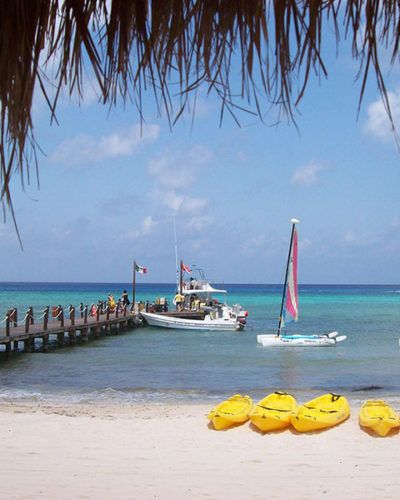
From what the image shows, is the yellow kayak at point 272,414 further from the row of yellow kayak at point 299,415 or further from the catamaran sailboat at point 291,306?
the catamaran sailboat at point 291,306

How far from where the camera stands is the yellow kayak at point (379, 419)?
9977 millimetres

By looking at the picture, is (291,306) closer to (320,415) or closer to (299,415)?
(320,415)

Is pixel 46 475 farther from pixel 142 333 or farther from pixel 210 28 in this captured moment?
pixel 142 333

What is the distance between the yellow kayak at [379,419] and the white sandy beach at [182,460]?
6.8 inches

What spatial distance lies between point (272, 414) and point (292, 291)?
15.9m

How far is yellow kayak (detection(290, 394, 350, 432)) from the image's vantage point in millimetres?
10102

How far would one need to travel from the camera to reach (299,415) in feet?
33.4

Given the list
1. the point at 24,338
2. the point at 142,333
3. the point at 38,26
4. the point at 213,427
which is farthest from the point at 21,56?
the point at 142,333

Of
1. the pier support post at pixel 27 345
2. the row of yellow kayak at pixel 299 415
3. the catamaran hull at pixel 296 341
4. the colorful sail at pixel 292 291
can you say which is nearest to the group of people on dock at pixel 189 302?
the catamaran hull at pixel 296 341

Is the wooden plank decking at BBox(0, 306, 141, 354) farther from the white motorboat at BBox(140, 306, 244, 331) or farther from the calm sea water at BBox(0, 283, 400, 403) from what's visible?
the white motorboat at BBox(140, 306, 244, 331)

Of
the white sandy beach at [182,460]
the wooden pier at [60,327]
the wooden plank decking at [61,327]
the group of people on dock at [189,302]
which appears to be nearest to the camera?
the white sandy beach at [182,460]

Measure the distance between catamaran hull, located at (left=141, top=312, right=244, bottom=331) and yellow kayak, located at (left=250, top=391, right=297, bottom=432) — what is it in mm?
25257

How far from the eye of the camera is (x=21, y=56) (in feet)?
5.62

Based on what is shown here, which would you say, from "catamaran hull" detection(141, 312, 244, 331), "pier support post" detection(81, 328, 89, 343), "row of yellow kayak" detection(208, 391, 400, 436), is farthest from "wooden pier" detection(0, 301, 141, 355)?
"row of yellow kayak" detection(208, 391, 400, 436)
